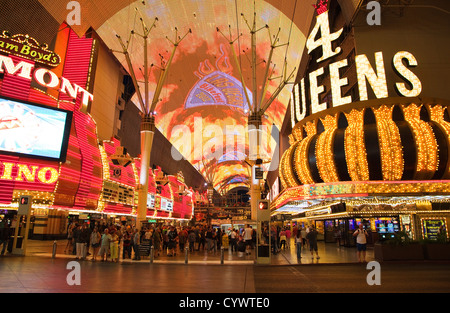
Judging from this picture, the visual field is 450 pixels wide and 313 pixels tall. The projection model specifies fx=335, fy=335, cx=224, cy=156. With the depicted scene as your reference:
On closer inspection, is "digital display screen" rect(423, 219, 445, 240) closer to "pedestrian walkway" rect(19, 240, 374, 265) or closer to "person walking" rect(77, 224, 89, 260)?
"pedestrian walkway" rect(19, 240, 374, 265)

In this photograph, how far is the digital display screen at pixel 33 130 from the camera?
18594 mm

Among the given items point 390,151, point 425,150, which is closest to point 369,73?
point 390,151

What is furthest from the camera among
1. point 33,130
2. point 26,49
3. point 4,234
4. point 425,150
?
point 26,49

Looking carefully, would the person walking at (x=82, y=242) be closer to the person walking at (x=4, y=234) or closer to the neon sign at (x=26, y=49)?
the person walking at (x=4, y=234)

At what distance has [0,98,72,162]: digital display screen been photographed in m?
18.6

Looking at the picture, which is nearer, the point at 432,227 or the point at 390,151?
the point at 390,151

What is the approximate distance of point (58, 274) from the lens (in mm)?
9688

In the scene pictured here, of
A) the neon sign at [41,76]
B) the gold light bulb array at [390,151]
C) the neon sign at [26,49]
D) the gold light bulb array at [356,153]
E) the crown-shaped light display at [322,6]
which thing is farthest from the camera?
the crown-shaped light display at [322,6]

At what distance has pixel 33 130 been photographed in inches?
773

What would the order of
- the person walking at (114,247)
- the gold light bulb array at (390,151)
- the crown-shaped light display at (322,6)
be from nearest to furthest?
1. the person walking at (114,247)
2. the gold light bulb array at (390,151)
3. the crown-shaped light display at (322,6)

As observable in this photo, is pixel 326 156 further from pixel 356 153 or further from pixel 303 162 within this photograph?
pixel 303 162

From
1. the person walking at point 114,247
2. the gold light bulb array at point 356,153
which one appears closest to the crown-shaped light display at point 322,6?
the gold light bulb array at point 356,153

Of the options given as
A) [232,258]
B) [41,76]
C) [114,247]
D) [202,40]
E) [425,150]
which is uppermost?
[202,40]

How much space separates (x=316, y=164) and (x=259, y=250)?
7405 millimetres
